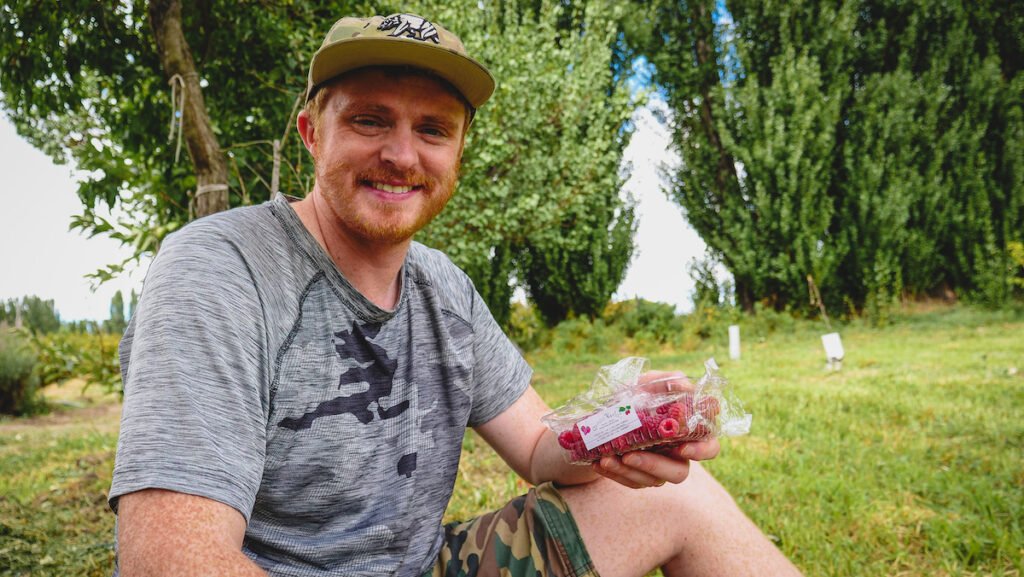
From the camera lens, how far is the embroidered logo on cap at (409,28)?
153 cm

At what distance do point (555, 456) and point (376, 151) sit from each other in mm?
929

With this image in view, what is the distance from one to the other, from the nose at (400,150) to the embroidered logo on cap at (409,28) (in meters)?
0.22

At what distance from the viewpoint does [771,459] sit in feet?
14.0

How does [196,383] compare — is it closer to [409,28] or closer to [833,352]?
[409,28]

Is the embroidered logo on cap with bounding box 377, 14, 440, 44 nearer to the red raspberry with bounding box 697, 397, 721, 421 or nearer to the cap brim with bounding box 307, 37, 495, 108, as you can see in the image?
the cap brim with bounding box 307, 37, 495, 108

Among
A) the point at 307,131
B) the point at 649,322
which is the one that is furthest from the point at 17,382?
the point at 307,131

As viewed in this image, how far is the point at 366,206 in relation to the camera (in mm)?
1577

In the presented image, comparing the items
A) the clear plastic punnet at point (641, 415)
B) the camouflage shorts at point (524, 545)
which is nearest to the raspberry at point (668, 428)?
the clear plastic punnet at point (641, 415)

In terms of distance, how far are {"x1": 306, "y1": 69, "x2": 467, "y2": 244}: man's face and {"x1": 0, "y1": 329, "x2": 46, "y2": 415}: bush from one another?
1135 cm

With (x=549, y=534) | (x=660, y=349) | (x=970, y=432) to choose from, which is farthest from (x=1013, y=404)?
(x=660, y=349)

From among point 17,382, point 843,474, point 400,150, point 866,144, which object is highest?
point 866,144

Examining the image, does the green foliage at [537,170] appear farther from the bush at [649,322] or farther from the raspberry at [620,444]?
the raspberry at [620,444]

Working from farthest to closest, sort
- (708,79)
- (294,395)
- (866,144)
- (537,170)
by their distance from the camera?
(708,79) → (866,144) → (537,170) → (294,395)

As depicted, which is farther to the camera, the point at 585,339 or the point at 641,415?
the point at 585,339
